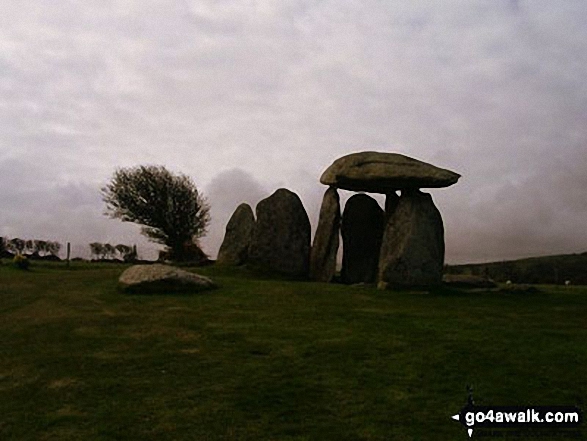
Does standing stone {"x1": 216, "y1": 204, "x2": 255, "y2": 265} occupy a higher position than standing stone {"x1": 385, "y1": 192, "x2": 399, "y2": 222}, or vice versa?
standing stone {"x1": 385, "y1": 192, "x2": 399, "y2": 222}

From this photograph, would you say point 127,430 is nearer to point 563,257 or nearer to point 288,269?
point 288,269

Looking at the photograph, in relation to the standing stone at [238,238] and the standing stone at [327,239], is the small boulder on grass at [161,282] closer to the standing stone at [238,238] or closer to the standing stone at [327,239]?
the standing stone at [327,239]

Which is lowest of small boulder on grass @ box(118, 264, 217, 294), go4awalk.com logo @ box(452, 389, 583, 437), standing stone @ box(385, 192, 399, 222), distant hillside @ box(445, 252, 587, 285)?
go4awalk.com logo @ box(452, 389, 583, 437)

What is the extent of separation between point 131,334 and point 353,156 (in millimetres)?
14055

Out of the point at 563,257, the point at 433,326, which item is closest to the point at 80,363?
the point at 433,326

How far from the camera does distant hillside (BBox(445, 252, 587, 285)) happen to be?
47.0 metres

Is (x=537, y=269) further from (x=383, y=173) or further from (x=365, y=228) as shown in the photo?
(x=383, y=173)

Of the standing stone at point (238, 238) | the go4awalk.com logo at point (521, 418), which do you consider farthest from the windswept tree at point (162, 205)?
the go4awalk.com logo at point (521, 418)

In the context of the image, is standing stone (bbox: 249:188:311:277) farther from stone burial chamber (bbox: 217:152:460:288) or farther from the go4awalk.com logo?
the go4awalk.com logo

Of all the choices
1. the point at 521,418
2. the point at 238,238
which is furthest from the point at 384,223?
the point at 521,418

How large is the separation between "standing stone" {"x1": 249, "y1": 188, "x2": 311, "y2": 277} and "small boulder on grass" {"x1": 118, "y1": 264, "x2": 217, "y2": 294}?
6484 millimetres

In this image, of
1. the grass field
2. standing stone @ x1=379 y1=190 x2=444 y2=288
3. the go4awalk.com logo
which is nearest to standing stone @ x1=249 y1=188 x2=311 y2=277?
standing stone @ x1=379 y1=190 x2=444 y2=288

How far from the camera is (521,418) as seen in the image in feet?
29.4

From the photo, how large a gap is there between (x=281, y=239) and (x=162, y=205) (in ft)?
62.0
